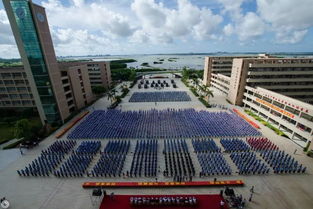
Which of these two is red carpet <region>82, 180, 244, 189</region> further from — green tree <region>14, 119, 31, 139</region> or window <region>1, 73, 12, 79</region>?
window <region>1, 73, 12, 79</region>

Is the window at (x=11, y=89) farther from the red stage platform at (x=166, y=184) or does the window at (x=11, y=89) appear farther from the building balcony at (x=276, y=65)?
the building balcony at (x=276, y=65)

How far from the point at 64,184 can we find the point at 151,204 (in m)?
14.3

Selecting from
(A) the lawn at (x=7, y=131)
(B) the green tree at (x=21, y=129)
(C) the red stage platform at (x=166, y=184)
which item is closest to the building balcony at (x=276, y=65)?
(C) the red stage platform at (x=166, y=184)

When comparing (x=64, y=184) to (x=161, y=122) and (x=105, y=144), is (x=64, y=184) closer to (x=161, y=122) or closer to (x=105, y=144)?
(x=105, y=144)

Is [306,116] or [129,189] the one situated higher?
[306,116]

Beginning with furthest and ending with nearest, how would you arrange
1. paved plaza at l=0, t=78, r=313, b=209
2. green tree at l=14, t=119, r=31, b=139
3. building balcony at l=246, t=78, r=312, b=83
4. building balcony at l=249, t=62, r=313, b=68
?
building balcony at l=246, t=78, r=312, b=83
building balcony at l=249, t=62, r=313, b=68
green tree at l=14, t=119, r=31, b=139
paved plaza at l=0, t=78, r=313, b=209

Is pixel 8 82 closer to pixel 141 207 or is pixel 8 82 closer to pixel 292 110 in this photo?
pixel 141 207

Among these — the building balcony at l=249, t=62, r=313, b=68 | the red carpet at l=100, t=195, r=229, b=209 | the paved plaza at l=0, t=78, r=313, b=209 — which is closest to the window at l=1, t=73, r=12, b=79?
the paved plaza at l=0, t=78, r=313, b=209

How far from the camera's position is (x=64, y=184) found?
24328 mm

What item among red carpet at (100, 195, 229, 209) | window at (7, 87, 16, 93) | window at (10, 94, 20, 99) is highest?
window at (7, 87, 16, 93)

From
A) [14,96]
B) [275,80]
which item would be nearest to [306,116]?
[275,80]

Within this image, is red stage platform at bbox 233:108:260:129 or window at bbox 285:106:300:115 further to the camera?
red stage platform at bbox 233:108:260:129

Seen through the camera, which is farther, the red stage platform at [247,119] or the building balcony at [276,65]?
the building balcony at [276,65]

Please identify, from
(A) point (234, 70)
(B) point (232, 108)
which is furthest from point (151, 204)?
(A) point (234, 70)
